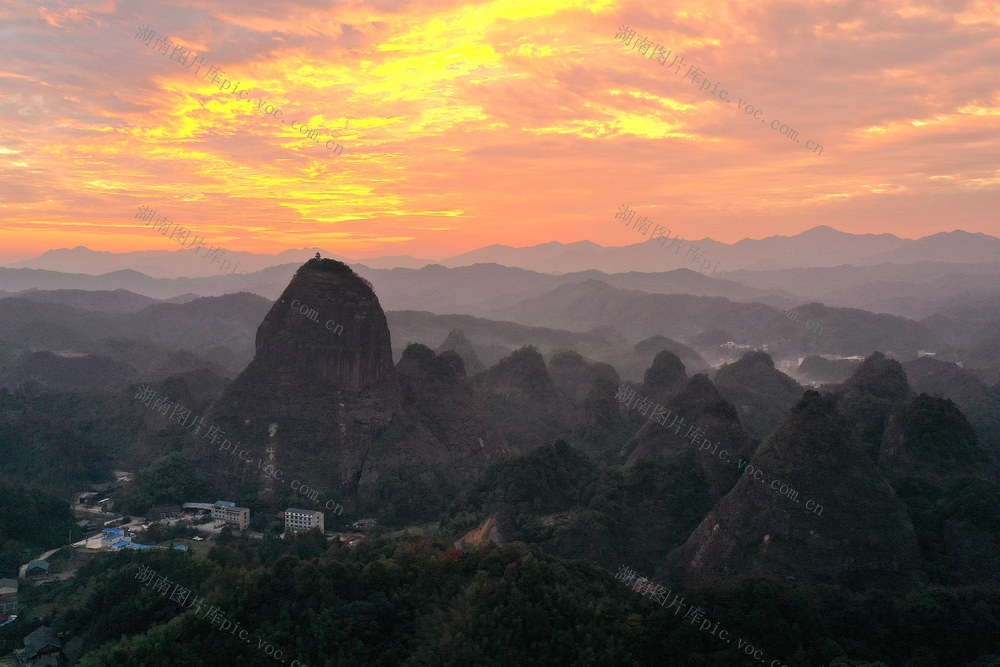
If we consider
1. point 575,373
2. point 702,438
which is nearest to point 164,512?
point 702,438

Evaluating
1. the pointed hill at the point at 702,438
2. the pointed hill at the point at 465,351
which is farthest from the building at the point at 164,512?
the pointed hill at the point at 465,351

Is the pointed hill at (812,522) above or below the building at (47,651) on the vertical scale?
above

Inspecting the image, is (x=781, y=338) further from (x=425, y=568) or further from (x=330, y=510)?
(x=425, y=568)

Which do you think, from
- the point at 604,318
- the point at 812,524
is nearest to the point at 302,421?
the point at 812,524

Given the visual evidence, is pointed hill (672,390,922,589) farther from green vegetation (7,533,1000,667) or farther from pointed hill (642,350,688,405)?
pointed hill (642,350,688,405)

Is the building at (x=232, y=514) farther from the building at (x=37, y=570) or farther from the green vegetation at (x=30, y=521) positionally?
the building at (x=37, y=570)

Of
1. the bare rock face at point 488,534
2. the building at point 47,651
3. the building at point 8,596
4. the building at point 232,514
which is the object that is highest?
the bare rock face at point 488,534
